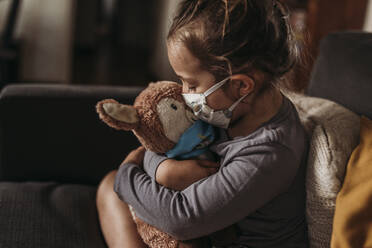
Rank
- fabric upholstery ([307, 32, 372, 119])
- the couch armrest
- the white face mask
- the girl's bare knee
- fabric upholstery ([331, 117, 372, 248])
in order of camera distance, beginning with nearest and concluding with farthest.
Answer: fabric upholstery ([331, 117, 372, 248]) < the white face mask < fabric upholstery ([307, 32, 372, 119]) < the girl's bare knee < the couch armrest

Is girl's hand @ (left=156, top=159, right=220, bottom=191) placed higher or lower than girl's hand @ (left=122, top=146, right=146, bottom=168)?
higher

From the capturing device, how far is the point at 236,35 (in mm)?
785

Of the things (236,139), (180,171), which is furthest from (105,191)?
(236,139)

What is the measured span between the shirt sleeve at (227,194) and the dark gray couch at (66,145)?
0.30m

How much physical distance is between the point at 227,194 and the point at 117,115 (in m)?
0.28

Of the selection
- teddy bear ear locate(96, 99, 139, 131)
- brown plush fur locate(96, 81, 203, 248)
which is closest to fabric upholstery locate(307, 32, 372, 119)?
brown plush fur locate(96, 81, 203, 248)

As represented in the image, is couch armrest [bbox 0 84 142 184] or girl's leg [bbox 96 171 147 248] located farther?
couch armrest [bbox 0 84 142 184]


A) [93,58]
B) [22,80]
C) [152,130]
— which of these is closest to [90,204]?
[152,130]

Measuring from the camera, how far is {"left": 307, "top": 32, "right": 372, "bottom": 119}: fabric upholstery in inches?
39.1

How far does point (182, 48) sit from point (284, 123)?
26 cm

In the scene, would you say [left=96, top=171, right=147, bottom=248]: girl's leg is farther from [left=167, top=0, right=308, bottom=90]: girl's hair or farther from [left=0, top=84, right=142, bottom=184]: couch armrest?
[left=167, top=0, right=308, bottom=90]: girl's hair

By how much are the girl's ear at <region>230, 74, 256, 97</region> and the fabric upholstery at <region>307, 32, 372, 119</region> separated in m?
0.32

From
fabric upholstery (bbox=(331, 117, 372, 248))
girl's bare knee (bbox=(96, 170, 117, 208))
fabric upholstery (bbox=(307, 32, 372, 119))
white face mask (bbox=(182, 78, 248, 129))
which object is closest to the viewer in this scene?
fabric upholstery (bbox=(331, 117, 372, 248))

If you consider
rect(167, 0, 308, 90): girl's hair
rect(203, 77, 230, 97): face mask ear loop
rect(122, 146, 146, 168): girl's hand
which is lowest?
rect(122, 146, 146, 168): girl's hand
